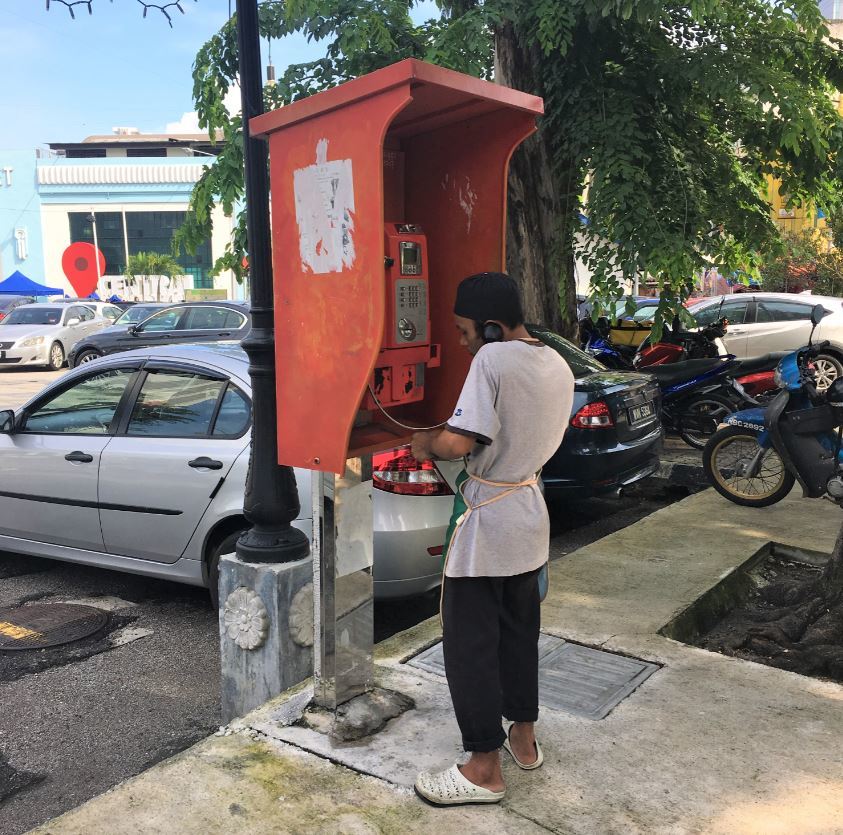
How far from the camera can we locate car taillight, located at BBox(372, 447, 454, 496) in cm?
414

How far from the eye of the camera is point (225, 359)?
483 centimetres

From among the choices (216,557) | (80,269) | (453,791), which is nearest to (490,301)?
(453,791)

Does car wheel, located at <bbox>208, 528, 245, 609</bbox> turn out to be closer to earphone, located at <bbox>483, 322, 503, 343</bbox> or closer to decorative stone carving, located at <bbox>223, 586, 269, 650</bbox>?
decorative stone carving, located at <bbox>223, 586, 269, 650</bbox>

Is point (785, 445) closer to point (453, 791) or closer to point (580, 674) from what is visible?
point (580, 674)

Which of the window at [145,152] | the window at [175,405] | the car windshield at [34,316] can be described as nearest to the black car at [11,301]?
the car windshield at [34,316]

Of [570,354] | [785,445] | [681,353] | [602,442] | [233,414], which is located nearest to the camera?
[233,414]

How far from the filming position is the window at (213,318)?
14094 millimetres

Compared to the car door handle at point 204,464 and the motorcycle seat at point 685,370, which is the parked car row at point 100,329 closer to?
the motorcycle seat at point 685,370

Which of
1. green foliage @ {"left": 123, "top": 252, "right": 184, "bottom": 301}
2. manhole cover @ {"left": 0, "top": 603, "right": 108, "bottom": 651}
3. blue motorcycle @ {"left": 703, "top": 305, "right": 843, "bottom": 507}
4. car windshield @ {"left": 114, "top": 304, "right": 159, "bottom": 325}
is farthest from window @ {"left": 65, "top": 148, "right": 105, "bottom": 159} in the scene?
manhole cover @ {"left": 0, "top": 603, "right": 108, "bottom": 651}

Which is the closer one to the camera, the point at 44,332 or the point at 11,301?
the point at 44,332

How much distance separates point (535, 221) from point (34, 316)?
51.2 ft

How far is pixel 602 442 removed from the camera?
5.99m

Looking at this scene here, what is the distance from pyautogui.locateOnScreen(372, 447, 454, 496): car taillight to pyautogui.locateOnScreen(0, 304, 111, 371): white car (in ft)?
55.6

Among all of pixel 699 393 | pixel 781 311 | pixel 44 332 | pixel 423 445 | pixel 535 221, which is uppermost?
pixel 535 221
